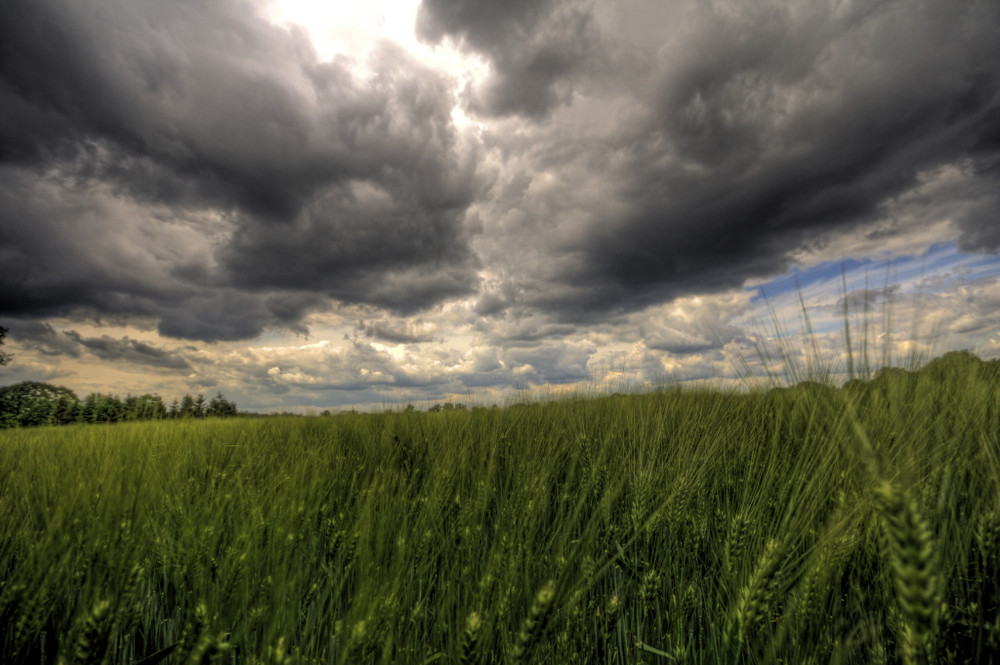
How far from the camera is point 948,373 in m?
4.62

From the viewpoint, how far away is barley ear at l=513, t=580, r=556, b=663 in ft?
3.04

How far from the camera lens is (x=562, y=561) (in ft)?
4.98

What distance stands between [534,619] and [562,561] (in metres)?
0.61

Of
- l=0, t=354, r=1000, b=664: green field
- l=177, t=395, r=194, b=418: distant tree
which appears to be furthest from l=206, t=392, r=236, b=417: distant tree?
l=0, t=354, r=1000, b=664: green field

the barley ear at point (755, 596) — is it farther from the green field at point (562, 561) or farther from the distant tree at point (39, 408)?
the distant tree at point (39, 408)

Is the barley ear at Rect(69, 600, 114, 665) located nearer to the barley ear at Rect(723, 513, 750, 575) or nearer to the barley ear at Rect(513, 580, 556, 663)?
the barley ear at Rect(513, 580, 556, 663)

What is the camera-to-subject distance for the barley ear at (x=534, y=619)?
926mm

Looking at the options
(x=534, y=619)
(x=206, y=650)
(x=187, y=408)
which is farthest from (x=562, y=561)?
(x=187, y=408)

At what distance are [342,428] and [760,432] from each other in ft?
17.1

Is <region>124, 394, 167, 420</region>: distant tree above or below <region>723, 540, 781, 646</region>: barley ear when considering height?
above

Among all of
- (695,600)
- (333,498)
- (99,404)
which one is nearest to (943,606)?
(695,600)

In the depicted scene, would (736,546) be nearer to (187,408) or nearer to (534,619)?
(534,619)

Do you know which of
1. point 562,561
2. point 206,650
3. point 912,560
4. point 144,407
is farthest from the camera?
point 144,407

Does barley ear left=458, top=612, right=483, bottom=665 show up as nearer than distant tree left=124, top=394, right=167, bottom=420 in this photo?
Yes
